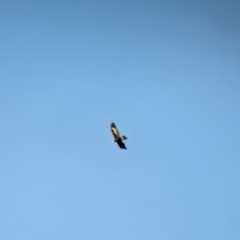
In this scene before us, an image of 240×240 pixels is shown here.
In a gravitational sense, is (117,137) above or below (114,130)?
below

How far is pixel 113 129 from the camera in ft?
132

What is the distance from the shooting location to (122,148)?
40781 mm

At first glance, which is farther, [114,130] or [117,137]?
[117,137]

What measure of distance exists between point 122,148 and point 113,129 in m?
2.10
